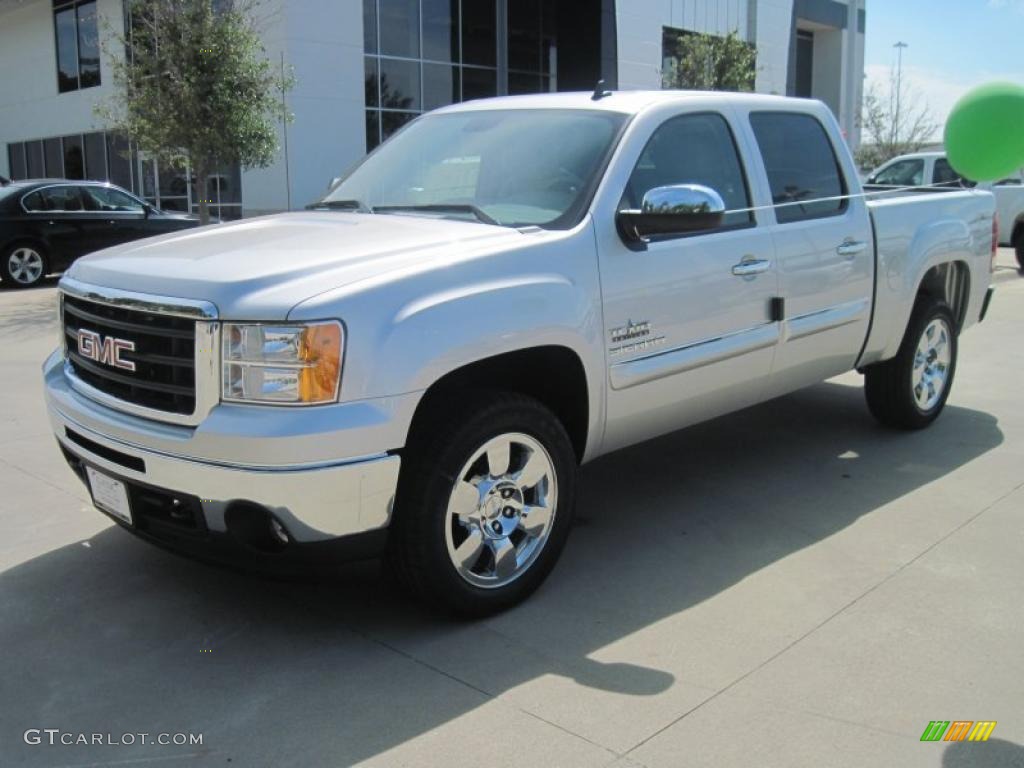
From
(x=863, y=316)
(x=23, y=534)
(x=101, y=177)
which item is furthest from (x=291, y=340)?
(x=101, y=177)

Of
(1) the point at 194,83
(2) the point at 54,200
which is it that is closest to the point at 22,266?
(2) the point at 54,200

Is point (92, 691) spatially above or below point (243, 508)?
below

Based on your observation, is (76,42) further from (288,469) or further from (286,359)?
(288,469)

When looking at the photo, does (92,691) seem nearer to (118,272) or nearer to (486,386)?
(118,272)

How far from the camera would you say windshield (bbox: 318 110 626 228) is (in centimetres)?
408

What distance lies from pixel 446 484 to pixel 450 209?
133 cm

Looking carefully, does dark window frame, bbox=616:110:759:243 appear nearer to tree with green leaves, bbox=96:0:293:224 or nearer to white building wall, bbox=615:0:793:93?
tree with green leaves, bbox=96:0:293:224

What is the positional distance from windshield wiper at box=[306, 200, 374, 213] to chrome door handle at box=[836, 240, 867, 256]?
240 centimetres

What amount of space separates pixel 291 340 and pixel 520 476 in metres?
1.04

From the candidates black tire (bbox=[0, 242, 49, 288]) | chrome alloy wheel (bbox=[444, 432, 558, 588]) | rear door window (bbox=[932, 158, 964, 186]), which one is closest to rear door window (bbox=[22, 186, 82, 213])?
black tire (bbox=[0, 242, 49, 288])

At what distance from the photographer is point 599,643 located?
3.52 m

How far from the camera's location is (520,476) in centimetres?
369

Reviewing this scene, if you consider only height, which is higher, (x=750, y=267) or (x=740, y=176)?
(x=740, y=176)

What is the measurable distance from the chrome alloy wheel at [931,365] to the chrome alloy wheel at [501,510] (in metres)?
3.22
